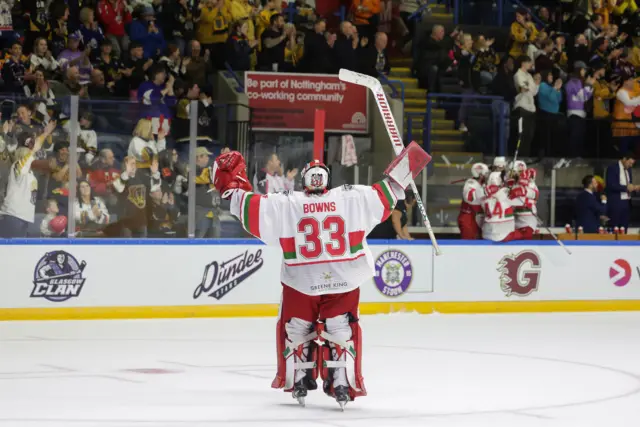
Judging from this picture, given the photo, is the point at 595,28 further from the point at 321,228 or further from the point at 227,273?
the point at 321,228

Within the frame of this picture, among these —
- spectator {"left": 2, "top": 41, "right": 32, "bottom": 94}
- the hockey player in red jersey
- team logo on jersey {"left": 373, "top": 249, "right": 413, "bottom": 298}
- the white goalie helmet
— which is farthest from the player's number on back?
spectator {"left": 2, "top": 41, "right": 32, "bottom": 94}

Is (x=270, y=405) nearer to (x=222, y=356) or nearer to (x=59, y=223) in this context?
(x=222, y=356)

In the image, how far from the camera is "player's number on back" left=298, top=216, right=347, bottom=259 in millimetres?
5969

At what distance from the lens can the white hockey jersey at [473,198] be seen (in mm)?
11766

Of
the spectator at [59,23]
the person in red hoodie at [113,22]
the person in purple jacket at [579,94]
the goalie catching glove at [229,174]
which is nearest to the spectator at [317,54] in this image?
the person in red hoodie at [113,22]

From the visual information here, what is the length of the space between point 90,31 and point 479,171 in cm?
461

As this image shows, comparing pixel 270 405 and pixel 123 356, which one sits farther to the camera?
pixel 123 356

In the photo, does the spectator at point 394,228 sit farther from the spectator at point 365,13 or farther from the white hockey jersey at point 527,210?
the spectator at point 365,13

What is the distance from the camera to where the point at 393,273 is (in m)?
11.1

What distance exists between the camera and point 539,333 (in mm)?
9680

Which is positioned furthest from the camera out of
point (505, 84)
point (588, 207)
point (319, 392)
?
point (505, 84)

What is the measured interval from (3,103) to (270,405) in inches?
193

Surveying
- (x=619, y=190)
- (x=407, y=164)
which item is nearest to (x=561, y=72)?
(x=619, y=190)

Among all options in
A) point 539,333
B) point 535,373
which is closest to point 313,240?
point 535,373
